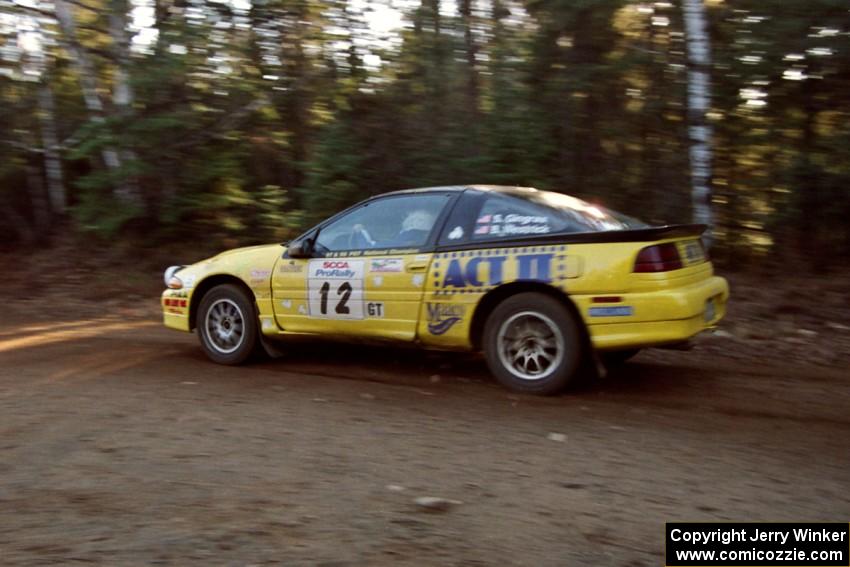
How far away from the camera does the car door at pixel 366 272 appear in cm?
646

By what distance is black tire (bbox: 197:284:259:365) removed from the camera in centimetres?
726

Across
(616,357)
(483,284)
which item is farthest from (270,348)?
(616,357)

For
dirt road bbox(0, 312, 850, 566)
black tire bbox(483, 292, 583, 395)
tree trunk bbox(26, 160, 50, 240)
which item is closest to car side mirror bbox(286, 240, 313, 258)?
dirt road bbox(0, 312, 850, 566)

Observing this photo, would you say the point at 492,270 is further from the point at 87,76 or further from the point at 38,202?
the point at 38,202

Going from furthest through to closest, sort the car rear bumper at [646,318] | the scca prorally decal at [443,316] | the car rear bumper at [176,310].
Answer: the car rear bumper at [176,310] < the scca prorally decal at [443,316] < the car rear bumper at [646,318]

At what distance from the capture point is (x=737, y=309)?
9.11 meters

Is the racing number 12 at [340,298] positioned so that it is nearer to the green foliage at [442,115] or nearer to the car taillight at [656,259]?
the car taillight at [656,259]

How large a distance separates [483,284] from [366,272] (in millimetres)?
1062

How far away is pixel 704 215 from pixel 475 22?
4.70m

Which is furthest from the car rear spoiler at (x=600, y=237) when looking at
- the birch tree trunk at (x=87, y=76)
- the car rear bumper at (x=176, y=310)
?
the birch tree trunk at (x=87, y=76)

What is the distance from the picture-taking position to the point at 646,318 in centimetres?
561

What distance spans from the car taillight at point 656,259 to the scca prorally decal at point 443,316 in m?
1.37

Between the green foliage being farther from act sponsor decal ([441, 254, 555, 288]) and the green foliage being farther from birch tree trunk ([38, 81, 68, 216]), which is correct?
act sponsor decal ([441, 254, 555, 288])

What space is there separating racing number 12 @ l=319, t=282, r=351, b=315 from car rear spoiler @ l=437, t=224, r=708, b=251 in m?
0.99
